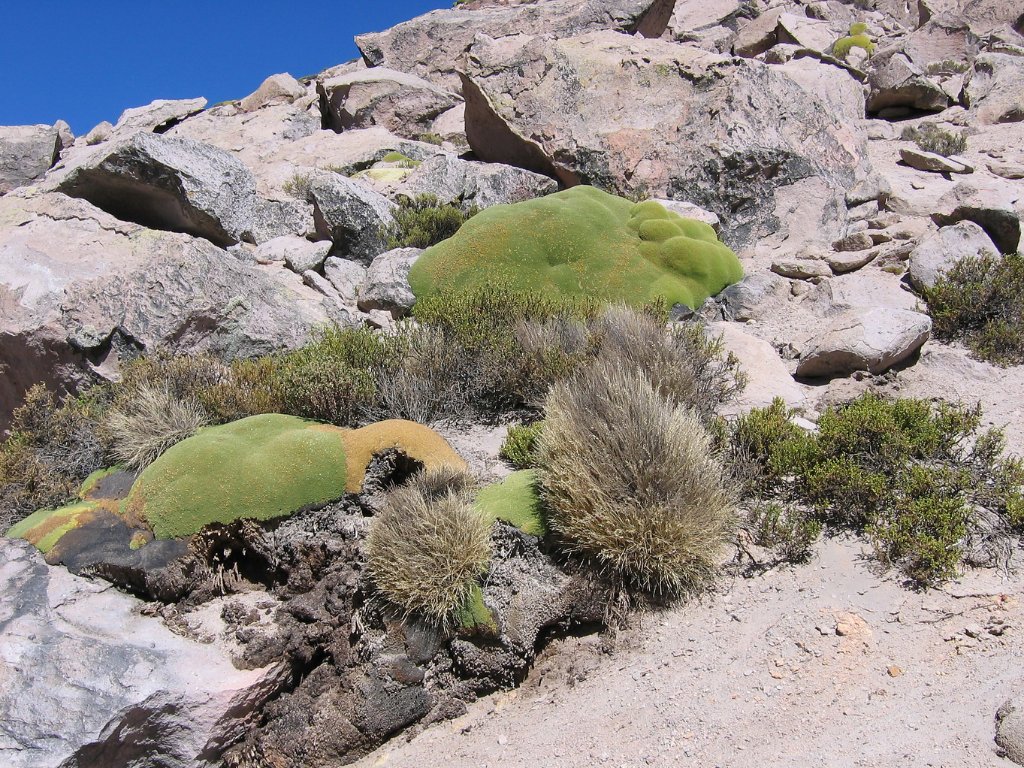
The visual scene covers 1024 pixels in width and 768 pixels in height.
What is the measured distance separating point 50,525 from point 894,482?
6502mm

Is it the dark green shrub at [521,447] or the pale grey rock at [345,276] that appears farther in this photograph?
the pale grey rock at [345,276]

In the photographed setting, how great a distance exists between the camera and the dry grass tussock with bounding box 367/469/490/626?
4.76 meters

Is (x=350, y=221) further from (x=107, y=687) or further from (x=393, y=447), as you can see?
(x=107, y=687)

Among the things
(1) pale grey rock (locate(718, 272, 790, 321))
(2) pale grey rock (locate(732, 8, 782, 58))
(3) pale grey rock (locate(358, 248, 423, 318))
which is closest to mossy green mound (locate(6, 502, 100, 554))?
(3) pale grey rock (locate(358, 248, 423, 318))

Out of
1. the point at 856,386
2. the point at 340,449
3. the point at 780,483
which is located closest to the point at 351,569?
the point at 340,449

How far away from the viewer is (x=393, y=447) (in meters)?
5.77

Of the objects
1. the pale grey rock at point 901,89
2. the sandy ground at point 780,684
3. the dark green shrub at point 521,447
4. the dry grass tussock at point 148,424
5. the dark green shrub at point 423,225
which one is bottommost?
the sandy ground at point 780,684

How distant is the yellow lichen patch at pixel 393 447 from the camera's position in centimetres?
566

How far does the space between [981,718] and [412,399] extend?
4.93m

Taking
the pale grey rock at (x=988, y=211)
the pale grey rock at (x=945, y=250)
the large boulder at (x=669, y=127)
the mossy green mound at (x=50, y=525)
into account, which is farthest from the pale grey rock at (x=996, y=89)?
the mossy green mound at (x=50, y=525)

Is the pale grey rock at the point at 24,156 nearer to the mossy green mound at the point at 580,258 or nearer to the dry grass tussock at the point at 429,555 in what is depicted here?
the mossy green mound at the point at 580,258

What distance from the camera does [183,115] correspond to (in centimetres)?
2506

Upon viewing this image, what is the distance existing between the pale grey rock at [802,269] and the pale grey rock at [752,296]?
0.35m

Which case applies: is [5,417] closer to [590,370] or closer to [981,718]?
[590,370]
